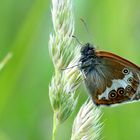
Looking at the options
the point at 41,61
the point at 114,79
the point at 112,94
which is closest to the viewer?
the point at 112,94

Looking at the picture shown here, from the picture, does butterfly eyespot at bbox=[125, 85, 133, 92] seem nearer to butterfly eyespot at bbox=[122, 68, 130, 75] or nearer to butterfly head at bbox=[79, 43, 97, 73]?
butterfly eyespot at bbox=[122, 68, 130, 75]

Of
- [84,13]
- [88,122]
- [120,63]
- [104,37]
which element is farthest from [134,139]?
[84,13]

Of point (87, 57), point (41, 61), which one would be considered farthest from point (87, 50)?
point (41, 61)

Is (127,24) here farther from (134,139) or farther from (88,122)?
(88,122)

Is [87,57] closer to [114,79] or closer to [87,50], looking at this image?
[87,50]

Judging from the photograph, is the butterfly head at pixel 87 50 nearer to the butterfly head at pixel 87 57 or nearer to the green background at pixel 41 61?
the butterfly head at pixel 87 57

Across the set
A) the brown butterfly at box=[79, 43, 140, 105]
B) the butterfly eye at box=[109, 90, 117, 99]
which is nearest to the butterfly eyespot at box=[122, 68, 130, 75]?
the brown butterfly at box=[79, 43, 140, 105]

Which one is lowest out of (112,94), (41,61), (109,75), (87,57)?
(112,94)
